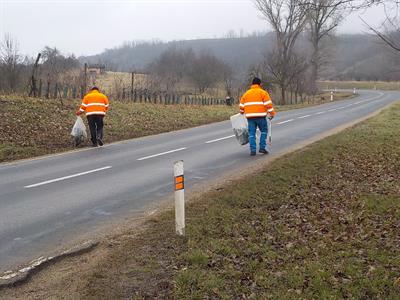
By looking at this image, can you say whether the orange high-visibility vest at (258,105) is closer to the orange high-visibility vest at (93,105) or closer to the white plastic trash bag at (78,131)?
the orange high-visibility vest at (93,105)

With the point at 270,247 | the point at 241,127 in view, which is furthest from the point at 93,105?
the point at 270,247

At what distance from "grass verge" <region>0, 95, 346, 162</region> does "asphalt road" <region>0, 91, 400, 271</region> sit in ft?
4.81

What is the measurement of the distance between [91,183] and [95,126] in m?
5.33

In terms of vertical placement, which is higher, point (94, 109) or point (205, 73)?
point (205, 73)

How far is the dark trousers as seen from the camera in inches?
549

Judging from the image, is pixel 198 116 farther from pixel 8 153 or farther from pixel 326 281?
pixel 326 281

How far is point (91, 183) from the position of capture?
901 centimetres

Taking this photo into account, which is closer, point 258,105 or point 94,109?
point 258,105

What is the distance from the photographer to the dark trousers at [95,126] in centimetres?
1394

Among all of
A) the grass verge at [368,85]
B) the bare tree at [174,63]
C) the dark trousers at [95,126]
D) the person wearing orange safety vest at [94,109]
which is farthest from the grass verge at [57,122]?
the grass verge at [368,85]

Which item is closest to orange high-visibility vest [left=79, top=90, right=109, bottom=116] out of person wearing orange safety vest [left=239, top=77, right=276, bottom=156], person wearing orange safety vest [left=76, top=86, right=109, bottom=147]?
person wearing orange safety vest [left=76, top=86, right=109, bottom=147]

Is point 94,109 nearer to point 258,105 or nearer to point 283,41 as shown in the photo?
point 258,105

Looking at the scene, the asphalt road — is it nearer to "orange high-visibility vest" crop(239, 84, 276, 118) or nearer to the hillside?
"orange high-visibility vest" crop(239, 84, 276, 118)

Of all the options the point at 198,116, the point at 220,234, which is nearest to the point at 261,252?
the point at 220,234
